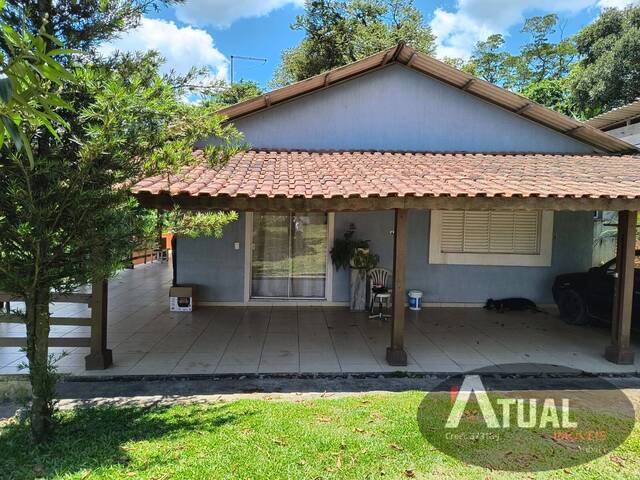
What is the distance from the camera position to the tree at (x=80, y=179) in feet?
11.3

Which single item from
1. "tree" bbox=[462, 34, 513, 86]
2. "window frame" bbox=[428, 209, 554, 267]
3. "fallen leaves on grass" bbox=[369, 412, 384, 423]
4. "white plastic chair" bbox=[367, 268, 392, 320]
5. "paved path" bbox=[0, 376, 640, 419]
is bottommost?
"paved path" bbox=[0, 376, 640, 419]

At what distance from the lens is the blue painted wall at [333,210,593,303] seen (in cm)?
1040

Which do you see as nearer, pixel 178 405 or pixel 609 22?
pixel 178 405

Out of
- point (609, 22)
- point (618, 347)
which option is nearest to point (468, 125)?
point (618, 347)

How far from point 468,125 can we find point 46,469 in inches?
404

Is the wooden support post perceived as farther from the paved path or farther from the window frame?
the window frame

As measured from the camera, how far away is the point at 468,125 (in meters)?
10.2

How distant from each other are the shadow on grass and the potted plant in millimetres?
Result: 5605

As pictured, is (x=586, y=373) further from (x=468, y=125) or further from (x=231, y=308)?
(x=231, y=308)

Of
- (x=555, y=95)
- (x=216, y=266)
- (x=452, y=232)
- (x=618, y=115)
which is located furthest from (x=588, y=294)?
(x=555, y=95)

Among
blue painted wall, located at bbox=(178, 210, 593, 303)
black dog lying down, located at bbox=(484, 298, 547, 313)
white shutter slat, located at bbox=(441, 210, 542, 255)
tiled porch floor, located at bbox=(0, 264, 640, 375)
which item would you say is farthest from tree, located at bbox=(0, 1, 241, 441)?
black dog lying down, located at bbox=(484, 298, 547, 313)

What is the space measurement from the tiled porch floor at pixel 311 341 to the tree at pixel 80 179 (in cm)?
272

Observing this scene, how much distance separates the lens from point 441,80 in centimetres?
1002

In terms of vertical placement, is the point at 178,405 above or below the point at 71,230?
below
